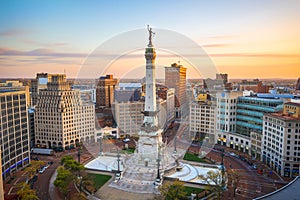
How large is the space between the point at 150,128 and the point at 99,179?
12711 mm

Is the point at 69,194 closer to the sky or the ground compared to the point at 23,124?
closer to the ground

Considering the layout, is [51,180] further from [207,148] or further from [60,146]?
[207,148]

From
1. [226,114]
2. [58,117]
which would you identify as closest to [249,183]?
[226,114]

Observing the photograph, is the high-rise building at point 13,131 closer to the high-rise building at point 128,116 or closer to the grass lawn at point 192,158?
the high-rise building at point 128,116

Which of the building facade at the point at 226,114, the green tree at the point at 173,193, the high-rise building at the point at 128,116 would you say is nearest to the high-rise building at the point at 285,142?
the building facade at the point at 226,114

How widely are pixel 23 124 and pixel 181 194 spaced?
114ft

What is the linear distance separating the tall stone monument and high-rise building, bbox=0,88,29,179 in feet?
73.5

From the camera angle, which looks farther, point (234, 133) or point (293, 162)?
point (234, 133)

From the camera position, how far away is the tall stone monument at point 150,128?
48.4 meters

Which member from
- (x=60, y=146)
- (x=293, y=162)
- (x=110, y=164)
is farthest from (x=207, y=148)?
(x=60, y=146)

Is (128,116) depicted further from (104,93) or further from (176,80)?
(176,80)

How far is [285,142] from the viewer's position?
4653cm

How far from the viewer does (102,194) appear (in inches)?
1522

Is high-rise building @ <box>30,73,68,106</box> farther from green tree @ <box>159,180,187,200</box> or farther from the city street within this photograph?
green tree @ <box>159,180,187,200</box>
